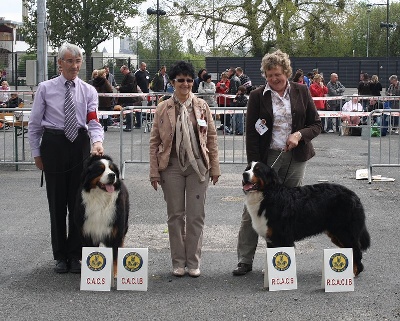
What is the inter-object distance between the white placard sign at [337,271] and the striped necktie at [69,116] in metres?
2.50

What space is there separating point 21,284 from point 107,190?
1.18m

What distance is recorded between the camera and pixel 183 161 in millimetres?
7016

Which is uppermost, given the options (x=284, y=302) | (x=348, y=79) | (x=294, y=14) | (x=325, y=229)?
(x=294, y=14)

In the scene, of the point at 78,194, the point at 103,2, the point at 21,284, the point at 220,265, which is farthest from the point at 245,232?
the point at 103,2

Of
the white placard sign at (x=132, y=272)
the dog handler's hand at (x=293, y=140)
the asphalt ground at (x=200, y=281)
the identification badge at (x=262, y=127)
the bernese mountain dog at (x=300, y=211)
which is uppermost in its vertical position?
the identification badge at (x=262, y=127)

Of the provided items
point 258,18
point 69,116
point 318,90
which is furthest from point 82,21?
point 69,116

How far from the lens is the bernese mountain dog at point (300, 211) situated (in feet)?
22.0

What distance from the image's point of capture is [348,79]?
4397 cm

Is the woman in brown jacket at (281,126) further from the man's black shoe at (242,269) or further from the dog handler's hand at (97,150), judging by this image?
the dog handler's hand at (97,150)

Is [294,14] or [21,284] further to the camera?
[294,14]

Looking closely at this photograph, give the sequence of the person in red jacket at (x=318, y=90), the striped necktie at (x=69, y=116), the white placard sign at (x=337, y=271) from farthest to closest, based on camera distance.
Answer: the person in red jacket at (x=318, y=90) → the striped necktie at (x=69, y=116) → the white placard sign at (x=337, y=271)

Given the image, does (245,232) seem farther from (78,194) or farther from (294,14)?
(294,14)

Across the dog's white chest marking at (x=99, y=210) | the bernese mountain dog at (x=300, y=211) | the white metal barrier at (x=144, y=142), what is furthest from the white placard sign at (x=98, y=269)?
the white metal barrier at (x=144, y=142)

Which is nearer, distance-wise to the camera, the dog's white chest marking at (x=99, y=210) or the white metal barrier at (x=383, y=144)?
the dog's white chest marking at (x=99, y=210)
